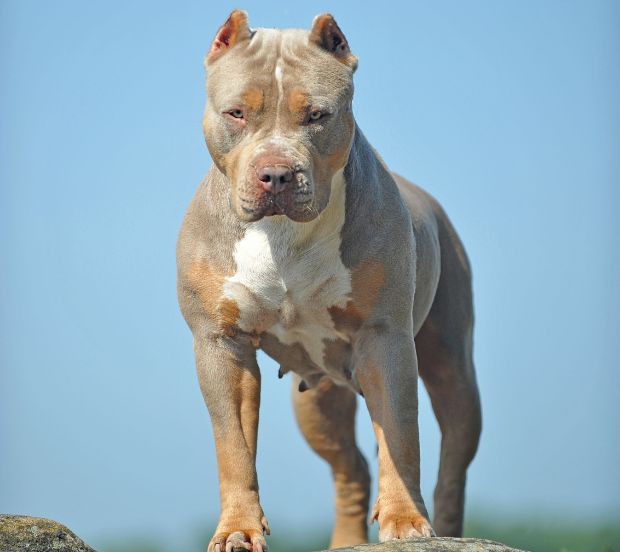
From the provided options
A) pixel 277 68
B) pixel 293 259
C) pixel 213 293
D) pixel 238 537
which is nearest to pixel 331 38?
pixel 277 68

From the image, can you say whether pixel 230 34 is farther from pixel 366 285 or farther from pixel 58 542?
pixel 58 542

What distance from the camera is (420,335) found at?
726 cm

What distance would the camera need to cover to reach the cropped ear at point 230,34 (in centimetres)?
563

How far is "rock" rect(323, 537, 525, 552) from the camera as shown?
4.65m

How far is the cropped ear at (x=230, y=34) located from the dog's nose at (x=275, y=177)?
808 mm

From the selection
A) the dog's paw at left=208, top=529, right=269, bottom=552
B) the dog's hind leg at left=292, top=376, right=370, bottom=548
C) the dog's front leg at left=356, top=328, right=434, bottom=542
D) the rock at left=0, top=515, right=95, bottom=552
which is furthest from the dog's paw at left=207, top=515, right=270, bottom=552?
the dog's hind leg at left=292, top=376, right=370, bottom=548

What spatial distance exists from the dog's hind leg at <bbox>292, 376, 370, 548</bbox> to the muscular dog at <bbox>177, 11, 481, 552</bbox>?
1876 mm

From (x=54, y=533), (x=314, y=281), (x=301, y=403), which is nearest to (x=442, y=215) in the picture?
(x=301, y=403)

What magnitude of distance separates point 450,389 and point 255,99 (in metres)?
2.73

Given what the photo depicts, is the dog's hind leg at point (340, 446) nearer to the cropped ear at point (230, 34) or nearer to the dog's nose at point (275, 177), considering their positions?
the cropped ear at point (230, 34)

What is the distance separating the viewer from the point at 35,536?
482 cm

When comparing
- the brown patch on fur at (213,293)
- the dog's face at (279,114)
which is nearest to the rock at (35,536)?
the brown patch on fur at (213,293)

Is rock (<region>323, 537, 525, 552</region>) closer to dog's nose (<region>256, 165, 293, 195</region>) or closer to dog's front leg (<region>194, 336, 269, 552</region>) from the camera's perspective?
dog's front leg (<region>194, 336, 269, 552</region>)

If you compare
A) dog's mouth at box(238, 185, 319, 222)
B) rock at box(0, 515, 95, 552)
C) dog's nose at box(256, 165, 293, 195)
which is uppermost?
dog's nose at box(256, 165, 293, 195)
